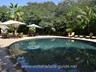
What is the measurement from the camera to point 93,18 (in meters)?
29.1

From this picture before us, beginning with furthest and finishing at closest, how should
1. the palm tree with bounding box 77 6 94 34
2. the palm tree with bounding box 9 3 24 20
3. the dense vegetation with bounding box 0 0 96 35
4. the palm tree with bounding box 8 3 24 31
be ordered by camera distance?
the palm tree with bounding box 9 3 24 20, the palm tree with bounding box 8 3 24 31, the dense vegetation with bounding box 0 0 96 35, the palm tree with bounding box 77 6 94 34

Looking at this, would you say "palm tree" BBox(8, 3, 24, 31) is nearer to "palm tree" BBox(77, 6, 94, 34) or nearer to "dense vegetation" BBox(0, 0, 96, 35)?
"dense vegetation" BBox(0, 0, 96, 35)

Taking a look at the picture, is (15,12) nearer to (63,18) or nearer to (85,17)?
(63,18)

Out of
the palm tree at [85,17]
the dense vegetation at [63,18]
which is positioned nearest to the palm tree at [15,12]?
the dense vegetation at [63,18]

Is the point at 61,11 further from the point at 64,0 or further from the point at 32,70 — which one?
Result: the point at 32,70

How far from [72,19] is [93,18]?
562 cm

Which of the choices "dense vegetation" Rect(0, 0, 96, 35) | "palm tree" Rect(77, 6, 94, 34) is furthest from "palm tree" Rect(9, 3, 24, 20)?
"palm tree" Rect(77, 6, 94, 34)

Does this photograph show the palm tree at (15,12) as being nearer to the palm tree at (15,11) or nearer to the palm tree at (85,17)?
the palm tree at (15,11)

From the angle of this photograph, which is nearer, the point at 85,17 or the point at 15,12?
the point at 85,17

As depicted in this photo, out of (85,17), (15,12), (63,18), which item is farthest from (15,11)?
(85,17)

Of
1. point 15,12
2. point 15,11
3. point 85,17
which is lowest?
point 85,17

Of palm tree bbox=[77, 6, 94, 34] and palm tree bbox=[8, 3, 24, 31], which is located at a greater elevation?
palm tree bbox=[8, 3, 24, 31]

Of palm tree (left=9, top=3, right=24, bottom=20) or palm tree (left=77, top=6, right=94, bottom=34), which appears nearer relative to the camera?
palm tree (left=77, top=6, right=94, bottom=34)

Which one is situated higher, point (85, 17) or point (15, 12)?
point (15, 12)
